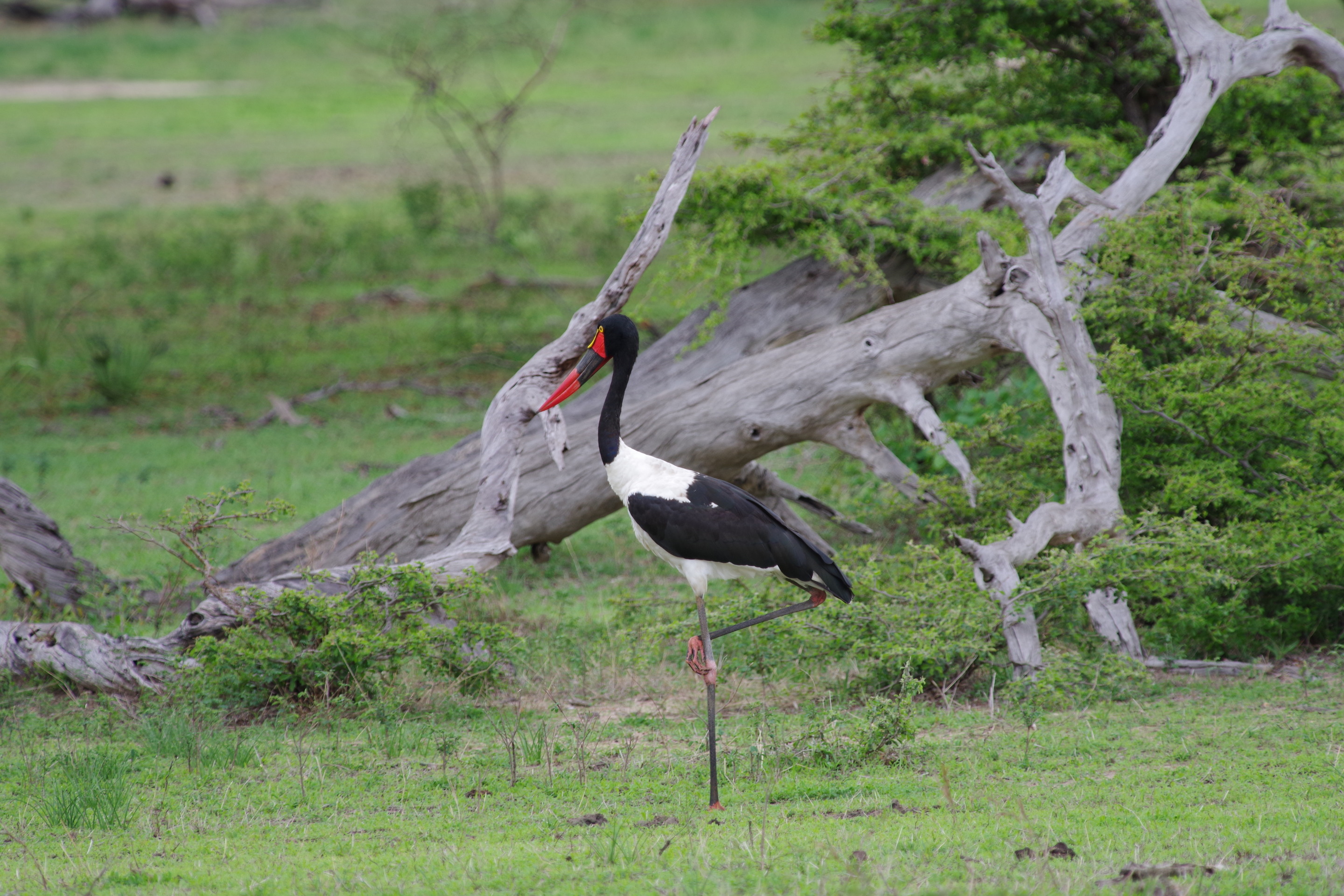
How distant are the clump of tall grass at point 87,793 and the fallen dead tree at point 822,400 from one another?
1.10 m

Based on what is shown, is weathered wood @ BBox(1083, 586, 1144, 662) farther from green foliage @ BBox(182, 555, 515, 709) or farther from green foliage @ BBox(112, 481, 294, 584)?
green foliage @ BBox(112, 481, 294, 584)

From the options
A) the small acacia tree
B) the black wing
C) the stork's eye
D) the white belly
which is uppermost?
the small acacia tree

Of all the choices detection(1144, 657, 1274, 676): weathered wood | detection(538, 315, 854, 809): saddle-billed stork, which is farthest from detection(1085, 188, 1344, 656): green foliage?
detection(538, 315, 854, 809): saddle-billed stork

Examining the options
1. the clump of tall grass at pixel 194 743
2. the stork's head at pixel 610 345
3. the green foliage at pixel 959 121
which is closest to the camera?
the clump of tall grass at pixel 194 743


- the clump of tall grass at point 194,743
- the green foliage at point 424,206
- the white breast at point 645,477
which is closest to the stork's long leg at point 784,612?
the white breast at point 645,477

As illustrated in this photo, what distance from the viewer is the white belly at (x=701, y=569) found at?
5.38m

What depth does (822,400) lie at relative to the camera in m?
7.52

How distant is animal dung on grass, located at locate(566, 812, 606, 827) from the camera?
4621mm

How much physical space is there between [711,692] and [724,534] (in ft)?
2.11

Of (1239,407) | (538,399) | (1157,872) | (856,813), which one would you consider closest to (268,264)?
(538,399)

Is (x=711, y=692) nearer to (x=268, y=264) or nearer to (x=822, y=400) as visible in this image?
(x=822, y=400)

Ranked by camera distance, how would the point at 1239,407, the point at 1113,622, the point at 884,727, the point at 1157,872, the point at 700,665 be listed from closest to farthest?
the point at 1157,872
the point at 884,727
the point at 700,665
the point at 1113,622
the point at 1239,407

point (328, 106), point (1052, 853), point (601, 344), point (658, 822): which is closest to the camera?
point (1052, 853)

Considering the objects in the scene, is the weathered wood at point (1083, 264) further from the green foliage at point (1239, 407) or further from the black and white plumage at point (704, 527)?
the black and white plumage at point (704, 527)
